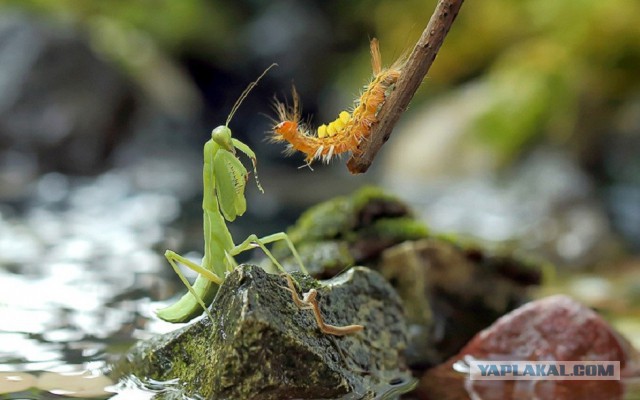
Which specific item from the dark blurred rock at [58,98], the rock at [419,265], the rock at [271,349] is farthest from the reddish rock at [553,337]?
the dark blurred rock at [58,98]

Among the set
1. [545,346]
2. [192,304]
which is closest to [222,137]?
[192,304]

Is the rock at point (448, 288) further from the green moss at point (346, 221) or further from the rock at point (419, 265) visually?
the green moss at point (346, 221)

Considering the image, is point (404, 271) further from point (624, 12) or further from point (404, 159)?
point (404, 159)

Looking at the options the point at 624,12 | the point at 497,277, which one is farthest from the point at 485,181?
the point at 497,277

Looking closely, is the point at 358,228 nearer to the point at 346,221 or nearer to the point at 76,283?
the point at 346,221

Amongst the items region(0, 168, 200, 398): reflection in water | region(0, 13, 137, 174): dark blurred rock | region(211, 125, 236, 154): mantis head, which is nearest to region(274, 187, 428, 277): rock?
region(0, 168, 200, 398): reflection in water

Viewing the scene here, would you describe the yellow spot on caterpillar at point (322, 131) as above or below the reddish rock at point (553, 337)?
above
